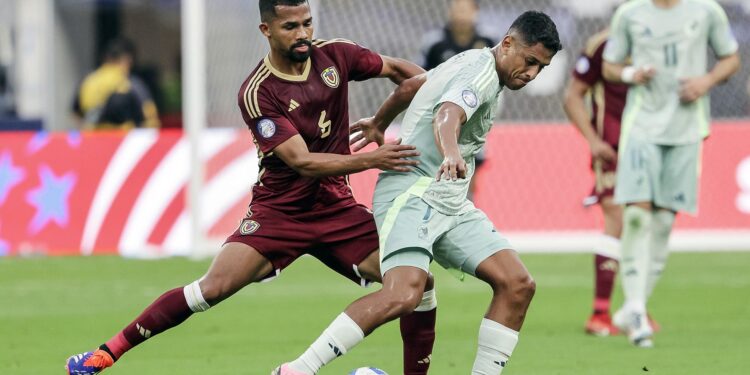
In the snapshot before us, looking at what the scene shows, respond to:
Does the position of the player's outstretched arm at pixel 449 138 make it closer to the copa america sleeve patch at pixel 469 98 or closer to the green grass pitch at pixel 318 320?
the copa america sleeve patch at pixel 469 98

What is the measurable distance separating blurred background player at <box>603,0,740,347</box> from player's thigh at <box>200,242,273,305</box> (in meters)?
2.84

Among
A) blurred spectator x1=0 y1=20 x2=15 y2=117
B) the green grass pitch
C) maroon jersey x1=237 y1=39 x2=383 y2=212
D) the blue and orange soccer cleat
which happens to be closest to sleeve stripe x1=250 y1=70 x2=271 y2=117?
maroon jersey x1=237 y1=39 x2=383 y2=212

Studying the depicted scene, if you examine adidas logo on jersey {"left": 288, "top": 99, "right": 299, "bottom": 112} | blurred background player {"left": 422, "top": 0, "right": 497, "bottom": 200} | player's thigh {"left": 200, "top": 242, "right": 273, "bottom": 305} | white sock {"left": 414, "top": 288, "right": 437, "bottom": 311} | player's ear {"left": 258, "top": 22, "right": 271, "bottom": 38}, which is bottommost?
white sock {"left": 414, "top": 288, "right": 437, "bottom": 311}

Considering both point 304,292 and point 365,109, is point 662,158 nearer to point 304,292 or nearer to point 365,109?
point 304,292

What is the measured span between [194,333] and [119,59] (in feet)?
31.7

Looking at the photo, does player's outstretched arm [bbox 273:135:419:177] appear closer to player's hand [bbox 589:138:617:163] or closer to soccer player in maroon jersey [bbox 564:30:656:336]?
player's hand [bbox 589:138:617:163]

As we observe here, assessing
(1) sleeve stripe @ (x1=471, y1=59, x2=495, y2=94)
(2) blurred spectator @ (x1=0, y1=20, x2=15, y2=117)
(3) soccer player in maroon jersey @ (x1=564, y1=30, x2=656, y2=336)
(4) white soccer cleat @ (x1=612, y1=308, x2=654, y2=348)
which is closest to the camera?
(1) sleeve stripe @ (x1=471, y1=59, x2=495, y2=94)

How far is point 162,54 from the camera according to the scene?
1152 inches

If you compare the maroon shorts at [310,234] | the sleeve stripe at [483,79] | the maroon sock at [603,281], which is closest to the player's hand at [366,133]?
the maroon shorts at [310,234]

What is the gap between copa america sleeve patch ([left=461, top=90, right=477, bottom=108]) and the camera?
6586 mm

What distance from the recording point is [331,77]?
728 centimetres

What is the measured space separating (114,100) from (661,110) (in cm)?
1035

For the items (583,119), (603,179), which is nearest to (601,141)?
(583,119)

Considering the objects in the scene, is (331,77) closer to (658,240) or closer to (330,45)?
(330,45)
